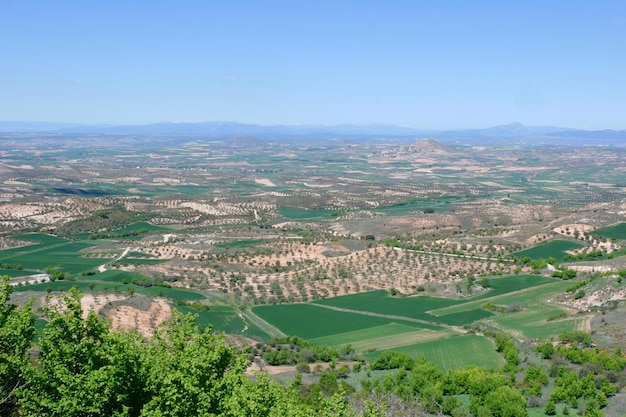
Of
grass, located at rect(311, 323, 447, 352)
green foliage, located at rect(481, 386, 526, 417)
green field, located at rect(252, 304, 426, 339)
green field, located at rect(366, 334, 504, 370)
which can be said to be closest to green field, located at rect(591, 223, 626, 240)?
green field, located at rect(252, 304, 426, 339)

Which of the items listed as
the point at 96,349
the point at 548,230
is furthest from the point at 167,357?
the point at 548,230

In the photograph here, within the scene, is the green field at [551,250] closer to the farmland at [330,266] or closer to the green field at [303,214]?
the farmland at [330,266]

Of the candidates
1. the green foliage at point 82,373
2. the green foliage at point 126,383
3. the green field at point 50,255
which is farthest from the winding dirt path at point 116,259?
the green foliage at point 82,373

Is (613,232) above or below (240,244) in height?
above

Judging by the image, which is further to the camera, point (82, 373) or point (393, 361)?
point (393, 361)

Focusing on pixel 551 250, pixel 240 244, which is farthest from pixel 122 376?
pixel 551 250

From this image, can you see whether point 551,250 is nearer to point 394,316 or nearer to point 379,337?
point 394,316

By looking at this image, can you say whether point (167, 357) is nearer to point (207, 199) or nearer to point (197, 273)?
point (197, 273)
